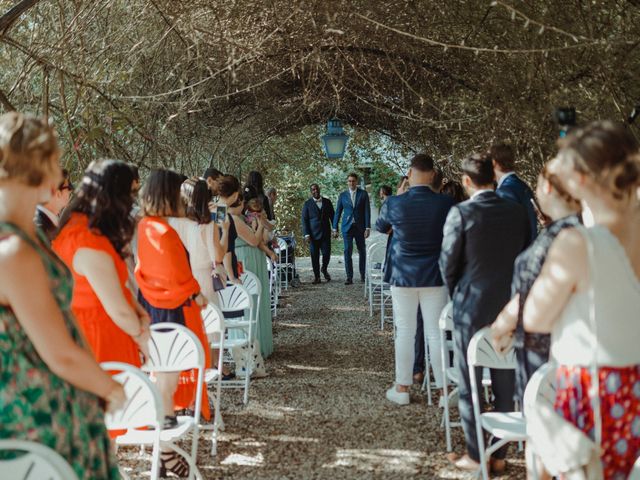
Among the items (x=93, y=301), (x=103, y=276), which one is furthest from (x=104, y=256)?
(x=93, y=301)

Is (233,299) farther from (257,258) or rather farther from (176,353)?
(176,353)

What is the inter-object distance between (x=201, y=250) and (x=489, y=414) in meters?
2.33

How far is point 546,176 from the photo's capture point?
278 cm

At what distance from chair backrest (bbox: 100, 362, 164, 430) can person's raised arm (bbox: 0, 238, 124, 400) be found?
56 centimetres


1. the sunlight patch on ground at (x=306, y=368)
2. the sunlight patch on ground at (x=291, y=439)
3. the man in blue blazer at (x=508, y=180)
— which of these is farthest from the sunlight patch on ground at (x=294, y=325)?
the man in blue blazer at (x=508, y=180)

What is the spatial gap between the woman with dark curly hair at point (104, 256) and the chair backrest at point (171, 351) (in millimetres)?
280

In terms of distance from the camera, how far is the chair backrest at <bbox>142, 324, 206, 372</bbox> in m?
3.24

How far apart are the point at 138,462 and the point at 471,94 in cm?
386

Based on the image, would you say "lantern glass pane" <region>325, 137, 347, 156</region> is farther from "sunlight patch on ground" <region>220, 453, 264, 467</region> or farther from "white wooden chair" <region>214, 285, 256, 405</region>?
"sunlight patch on ground" <region>220, 453, 264, 467</region>

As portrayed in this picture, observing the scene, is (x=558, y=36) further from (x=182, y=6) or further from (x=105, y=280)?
(x=105, y=280)

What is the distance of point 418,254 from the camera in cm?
485

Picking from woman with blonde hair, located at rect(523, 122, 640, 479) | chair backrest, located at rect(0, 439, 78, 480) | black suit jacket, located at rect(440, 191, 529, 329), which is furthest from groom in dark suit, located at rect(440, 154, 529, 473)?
chair backrest, located at rect(0, 439, 78, 480)

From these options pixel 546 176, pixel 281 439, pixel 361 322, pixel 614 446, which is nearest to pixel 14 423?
pixel 614 446

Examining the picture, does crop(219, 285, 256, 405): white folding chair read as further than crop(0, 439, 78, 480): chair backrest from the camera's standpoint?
Yes
